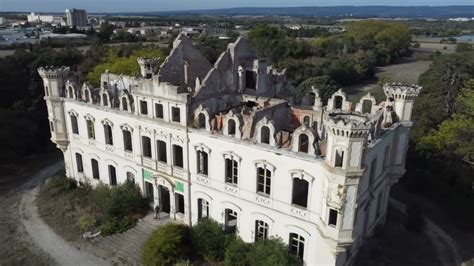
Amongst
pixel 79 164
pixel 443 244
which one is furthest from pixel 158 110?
pixel 443 244

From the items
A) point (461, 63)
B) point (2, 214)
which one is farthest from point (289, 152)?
point (461, 63)

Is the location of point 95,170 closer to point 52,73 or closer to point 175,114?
point 52,73

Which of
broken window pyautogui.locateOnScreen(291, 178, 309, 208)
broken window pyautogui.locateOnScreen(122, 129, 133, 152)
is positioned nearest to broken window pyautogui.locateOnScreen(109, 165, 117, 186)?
broken window pyautogui.locateOnScreen(122, 129, 133, 152)

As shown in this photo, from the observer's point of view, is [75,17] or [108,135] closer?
[108,135]

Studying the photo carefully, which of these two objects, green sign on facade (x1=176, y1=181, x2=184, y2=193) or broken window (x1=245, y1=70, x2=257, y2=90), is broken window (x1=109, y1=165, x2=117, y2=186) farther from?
→ broken window (x1=245, y1=70, x2=257, y2=90)

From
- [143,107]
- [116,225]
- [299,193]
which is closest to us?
[299,193]

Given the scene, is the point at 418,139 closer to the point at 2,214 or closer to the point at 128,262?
the point at 128,262
